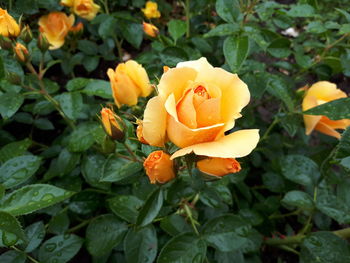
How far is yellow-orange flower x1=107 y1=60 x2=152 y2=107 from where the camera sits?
0.99m

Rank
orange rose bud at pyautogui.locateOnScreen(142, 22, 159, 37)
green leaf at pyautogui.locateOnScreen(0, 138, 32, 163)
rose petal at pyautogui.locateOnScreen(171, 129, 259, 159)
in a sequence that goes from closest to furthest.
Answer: rose petal at pyautogui.locateOnScreen(171, 129, 259, 159), green leaf at pyautogui.locateOnScreen(0, 138, 32, 163), orange rose bud at pyautogui.locateOnScreen(142, 22, 159, 37)

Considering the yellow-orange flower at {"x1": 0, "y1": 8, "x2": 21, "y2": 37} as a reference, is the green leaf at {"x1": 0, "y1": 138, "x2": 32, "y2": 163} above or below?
below

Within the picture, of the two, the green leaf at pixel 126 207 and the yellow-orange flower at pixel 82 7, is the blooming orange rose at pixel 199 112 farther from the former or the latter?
the yellow-orange flower at pixel 82 7

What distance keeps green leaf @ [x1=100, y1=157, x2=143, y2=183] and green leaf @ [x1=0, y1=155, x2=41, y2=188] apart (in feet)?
0.99

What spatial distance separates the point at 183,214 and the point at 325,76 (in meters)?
1.01

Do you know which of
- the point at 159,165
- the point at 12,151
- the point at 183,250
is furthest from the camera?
the point at 12,151

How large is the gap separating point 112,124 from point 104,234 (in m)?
0.51

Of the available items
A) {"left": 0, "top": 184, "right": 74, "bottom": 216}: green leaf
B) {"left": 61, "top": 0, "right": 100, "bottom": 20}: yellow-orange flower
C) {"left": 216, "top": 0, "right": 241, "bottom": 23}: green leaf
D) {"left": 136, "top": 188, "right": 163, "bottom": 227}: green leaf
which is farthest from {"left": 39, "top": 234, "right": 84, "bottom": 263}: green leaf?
{"left": 61, "top": 0, "right": 100, "bottom": 20}: yellow-orange flower

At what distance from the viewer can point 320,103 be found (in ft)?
4.23

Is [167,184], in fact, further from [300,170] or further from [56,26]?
[56,26]

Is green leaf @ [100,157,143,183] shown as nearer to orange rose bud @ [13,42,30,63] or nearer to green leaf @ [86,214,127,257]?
green leaf @ [86,214,127,257]

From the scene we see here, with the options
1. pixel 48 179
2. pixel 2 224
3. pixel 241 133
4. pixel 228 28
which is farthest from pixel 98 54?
pixel 241 133

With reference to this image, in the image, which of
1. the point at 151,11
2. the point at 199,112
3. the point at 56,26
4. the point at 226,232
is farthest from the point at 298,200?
the point at 56,26

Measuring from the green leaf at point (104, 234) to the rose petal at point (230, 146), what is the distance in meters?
0.63
